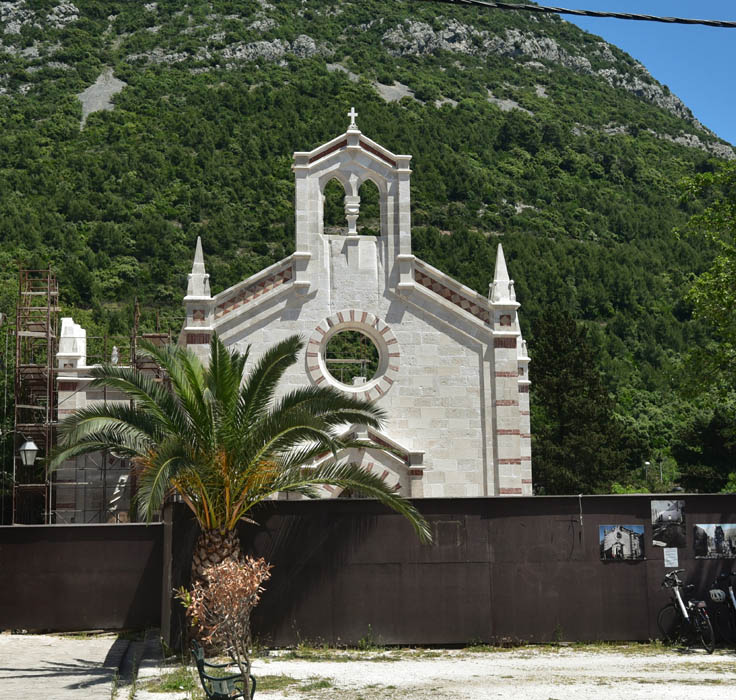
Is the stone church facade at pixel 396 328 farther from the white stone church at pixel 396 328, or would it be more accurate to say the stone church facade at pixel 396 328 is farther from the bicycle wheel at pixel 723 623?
the bicycle wheel at pixel 723 623

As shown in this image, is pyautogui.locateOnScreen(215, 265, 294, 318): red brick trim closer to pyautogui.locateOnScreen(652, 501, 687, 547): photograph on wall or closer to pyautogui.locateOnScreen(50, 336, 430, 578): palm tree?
pyautogui.locateOnScreen(50, 336, 430, 578): palm tree

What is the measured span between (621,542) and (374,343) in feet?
30.0

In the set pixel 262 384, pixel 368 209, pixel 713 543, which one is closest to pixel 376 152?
pixel 262 384

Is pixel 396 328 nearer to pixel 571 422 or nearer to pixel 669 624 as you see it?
pixel 669 624

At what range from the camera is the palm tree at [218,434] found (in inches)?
702

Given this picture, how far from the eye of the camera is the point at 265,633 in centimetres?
1833

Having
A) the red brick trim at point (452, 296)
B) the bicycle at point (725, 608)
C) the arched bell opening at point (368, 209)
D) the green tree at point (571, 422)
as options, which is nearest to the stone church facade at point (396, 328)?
the red brick trim at point (452, 296)

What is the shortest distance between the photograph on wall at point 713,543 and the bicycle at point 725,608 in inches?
18.6

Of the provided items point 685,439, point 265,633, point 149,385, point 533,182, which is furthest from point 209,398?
point 533,182

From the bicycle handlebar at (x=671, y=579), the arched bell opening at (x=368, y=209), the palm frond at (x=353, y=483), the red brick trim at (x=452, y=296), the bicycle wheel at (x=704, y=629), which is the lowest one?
the bicycle wheel at (x=704, y=629)

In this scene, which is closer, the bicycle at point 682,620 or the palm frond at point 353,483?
the bicycle at point 682,620

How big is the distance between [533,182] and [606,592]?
278 ft

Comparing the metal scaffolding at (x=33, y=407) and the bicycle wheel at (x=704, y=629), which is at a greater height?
the metal scaffolding at (x=33, y=407)

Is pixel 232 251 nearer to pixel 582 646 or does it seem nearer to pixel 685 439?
pixel 685 439
